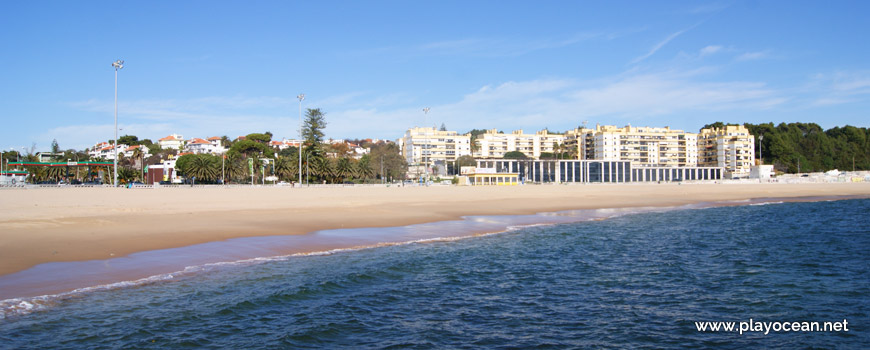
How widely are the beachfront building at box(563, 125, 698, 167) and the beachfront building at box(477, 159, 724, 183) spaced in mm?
5913

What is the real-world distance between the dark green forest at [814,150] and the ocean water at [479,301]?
113885 millimetres

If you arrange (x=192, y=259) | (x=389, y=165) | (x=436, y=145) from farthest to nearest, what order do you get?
1. (x=436, y=145)
2. (x=389, y=165)
3. (x=192, y=259)

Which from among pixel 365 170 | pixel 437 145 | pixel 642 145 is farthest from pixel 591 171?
pixel 365 170

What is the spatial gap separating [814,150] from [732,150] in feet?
53.3

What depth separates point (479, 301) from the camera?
32.3 feet

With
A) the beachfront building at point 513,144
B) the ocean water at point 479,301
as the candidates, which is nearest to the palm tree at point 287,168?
the ocean water at point 479,301

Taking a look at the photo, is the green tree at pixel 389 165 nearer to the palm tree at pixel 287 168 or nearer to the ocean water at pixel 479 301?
the palm tree at pixel 287 168

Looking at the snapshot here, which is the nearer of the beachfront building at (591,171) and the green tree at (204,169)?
the green tree at (204,169)

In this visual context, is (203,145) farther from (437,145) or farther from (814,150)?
(814,150)

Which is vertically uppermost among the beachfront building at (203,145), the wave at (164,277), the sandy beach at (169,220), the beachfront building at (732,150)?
the beachfront building at (203,145)

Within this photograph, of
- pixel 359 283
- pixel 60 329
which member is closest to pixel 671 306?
pixel 359 283

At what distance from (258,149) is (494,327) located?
101 m

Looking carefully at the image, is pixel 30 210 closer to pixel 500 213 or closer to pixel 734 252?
pixel 500 213

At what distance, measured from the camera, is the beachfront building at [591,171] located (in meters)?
108
